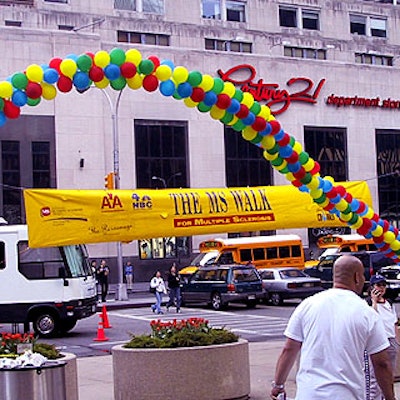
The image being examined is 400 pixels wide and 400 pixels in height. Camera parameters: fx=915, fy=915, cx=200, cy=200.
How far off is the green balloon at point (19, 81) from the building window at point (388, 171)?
50632mm

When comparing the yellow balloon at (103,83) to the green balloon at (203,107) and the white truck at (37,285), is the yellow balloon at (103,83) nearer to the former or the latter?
the green balloon at (203,107)

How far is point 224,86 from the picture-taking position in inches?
525

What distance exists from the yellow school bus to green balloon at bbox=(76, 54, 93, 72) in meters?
26.4

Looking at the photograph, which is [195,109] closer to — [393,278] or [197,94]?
[393,278]

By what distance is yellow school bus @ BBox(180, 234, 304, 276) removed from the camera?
39.6 meters

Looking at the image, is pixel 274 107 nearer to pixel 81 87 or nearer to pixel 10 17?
pixel 10 17

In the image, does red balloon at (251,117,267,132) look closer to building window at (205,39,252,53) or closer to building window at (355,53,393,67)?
building window at (205,39,252,53)

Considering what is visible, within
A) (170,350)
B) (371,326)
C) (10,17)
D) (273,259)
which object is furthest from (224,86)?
(10,17)

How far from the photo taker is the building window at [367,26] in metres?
65.4

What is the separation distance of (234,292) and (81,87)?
19.6 metres

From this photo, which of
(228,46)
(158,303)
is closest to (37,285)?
(158,303)

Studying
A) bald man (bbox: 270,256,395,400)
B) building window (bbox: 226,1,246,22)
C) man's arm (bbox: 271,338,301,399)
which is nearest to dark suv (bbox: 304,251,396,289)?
building window (bbox: 226,1,246,22)

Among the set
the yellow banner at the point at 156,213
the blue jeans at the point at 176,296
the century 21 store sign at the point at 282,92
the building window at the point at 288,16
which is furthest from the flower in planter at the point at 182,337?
the building window at the point at 288,16

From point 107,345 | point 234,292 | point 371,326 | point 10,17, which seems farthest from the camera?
point 10,17
